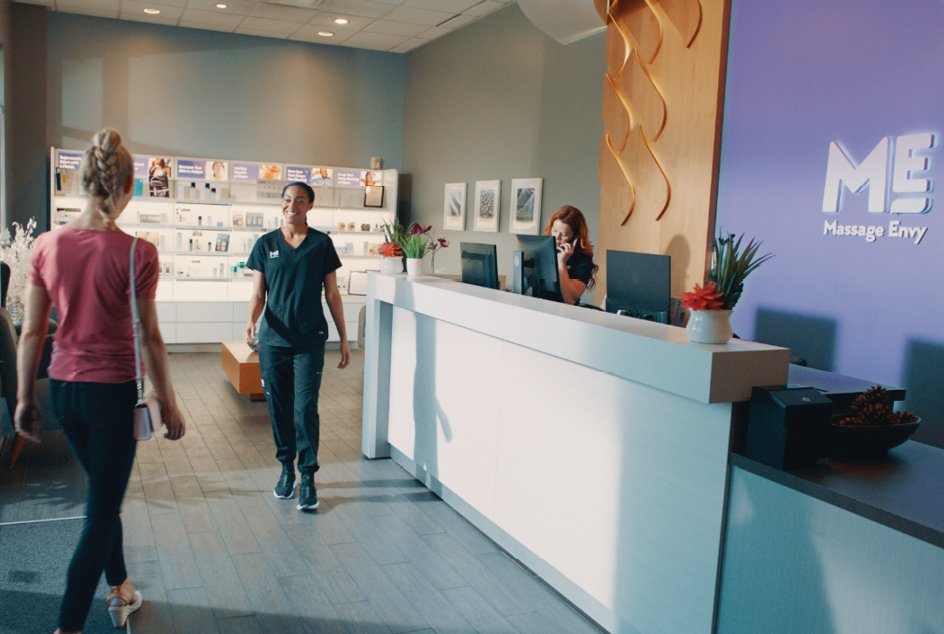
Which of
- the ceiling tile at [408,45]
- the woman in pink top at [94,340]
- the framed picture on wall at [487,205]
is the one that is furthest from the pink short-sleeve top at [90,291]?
the ceiling tile at [408,45]

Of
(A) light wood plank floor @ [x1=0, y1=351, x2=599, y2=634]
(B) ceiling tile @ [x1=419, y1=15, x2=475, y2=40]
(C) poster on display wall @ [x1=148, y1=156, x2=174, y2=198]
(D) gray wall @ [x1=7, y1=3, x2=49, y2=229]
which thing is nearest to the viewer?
(A) light wood plank floor @ [x1=0, y1=351, x2=599, y2=634]

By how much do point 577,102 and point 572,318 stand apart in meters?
4.12

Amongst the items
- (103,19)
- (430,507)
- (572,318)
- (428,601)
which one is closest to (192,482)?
(430,507)

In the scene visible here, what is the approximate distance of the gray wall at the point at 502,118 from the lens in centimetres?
666

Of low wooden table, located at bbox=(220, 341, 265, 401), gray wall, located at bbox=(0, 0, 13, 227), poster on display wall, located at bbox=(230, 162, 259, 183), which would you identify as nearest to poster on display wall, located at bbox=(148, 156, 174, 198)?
poster on display wall, located at bbox=(230, 162, 259, 183)

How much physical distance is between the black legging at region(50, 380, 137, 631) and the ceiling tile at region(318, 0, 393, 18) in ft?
20.7

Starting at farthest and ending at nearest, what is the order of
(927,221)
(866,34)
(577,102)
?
1. (577,102)
2. (866,34)
3. (927,221)

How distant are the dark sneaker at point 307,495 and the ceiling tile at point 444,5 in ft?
17.3

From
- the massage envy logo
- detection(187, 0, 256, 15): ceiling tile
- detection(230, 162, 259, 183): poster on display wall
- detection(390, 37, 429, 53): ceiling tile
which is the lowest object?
the massage envy logo

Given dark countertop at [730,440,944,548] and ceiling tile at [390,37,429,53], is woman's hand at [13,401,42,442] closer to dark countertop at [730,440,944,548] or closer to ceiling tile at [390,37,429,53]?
dark countertop at [730,440,944,548]

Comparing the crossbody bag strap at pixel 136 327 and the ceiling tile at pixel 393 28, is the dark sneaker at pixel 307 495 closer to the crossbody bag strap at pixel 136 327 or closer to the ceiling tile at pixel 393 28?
the crossbody bag strap at pixel 136 327

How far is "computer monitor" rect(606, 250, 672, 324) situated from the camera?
3.41 meters

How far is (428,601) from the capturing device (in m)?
3.15

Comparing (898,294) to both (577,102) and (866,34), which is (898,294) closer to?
(866,34)
